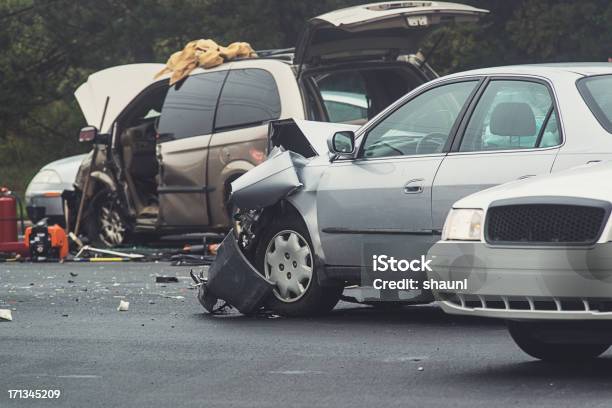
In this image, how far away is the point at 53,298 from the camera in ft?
40.3

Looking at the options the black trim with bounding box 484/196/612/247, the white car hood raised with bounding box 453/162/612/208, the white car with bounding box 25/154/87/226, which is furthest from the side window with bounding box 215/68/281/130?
the black trim with bounding box 484/196/612/247

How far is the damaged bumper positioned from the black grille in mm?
3142

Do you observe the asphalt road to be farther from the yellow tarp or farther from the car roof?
the yellow tarp

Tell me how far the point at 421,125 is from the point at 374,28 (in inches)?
152

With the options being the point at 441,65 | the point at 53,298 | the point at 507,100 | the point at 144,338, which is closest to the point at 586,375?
the point at 507,100

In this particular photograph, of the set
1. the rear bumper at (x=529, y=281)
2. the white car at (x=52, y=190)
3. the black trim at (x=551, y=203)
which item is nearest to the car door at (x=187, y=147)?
the white car at (x=52, y=190)

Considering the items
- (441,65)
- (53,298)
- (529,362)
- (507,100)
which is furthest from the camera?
(441,65)

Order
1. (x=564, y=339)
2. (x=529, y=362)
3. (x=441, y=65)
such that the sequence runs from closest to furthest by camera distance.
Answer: (x=564, y=339) → (x=529, y=362) → (x=441, y=65)

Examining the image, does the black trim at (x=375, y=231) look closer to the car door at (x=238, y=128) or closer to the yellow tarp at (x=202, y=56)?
the car door at (x=238, y=128)

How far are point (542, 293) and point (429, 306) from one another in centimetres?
413

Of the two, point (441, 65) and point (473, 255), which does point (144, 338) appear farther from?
point (441, 65)

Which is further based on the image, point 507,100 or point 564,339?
point 507,100

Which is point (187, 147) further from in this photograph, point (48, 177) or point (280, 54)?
point (48, 177)

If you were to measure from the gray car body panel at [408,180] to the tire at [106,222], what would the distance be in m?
6.77
